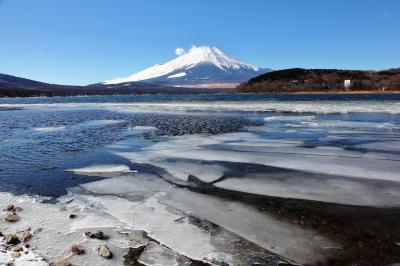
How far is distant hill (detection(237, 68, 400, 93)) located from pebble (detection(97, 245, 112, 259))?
88733 mm

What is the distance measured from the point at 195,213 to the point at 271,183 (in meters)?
2.21

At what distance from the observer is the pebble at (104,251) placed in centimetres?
421

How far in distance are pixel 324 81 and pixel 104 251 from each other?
95740mm

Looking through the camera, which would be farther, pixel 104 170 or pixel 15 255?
pixel 104 170

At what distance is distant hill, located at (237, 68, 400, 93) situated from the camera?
276ft

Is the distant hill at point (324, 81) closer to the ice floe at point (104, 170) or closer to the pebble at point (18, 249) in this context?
the ice floe at point (104, 170)

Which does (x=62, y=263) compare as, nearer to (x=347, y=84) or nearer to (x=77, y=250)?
(x=77, y=250)

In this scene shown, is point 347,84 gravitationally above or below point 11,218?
above

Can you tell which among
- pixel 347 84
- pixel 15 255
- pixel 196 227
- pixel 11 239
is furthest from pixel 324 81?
pixel 15 255

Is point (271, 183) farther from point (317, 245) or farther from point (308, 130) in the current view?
point (308, 130)

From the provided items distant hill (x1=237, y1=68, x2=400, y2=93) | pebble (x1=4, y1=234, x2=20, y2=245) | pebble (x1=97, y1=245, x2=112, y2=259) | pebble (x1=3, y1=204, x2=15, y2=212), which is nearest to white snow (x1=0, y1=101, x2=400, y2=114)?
pebble (x1=3, y1=204, x2=15, y2=212)

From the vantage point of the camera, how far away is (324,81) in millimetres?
92750

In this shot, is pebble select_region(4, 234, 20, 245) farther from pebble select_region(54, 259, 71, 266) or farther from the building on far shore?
the building on far shore

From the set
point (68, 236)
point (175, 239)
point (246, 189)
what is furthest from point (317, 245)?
point (68, 236)
